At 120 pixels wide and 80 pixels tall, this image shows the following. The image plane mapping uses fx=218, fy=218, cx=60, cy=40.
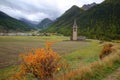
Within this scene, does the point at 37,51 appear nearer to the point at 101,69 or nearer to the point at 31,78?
the point at 101,69

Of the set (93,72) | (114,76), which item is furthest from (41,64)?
(114,76)

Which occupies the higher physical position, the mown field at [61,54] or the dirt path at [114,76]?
the dirt path at [114,76]

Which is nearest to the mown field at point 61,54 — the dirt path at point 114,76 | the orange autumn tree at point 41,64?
the orange autumn tree at point 41,64

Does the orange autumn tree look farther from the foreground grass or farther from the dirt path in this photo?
the dirt path

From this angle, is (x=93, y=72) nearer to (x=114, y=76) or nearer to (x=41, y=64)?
(x=114, y=76)

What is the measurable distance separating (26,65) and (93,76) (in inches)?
257

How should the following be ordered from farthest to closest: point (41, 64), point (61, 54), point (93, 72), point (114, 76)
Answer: point (61, 54) < point (41, 64) < point (93, 72) < point (114, 76)

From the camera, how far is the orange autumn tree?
60.3ft

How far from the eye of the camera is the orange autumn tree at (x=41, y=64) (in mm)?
18391

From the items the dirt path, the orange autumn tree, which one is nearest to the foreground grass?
the dirt path

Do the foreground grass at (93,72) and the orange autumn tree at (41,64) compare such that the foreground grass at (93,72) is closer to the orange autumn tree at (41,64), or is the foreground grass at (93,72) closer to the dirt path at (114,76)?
the dirt path at (114,76)

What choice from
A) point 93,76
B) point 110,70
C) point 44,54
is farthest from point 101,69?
point 44,54

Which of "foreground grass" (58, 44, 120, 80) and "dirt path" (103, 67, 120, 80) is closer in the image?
"foreground grass" (58, 44, 120, 80)

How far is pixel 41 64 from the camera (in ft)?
60.6
